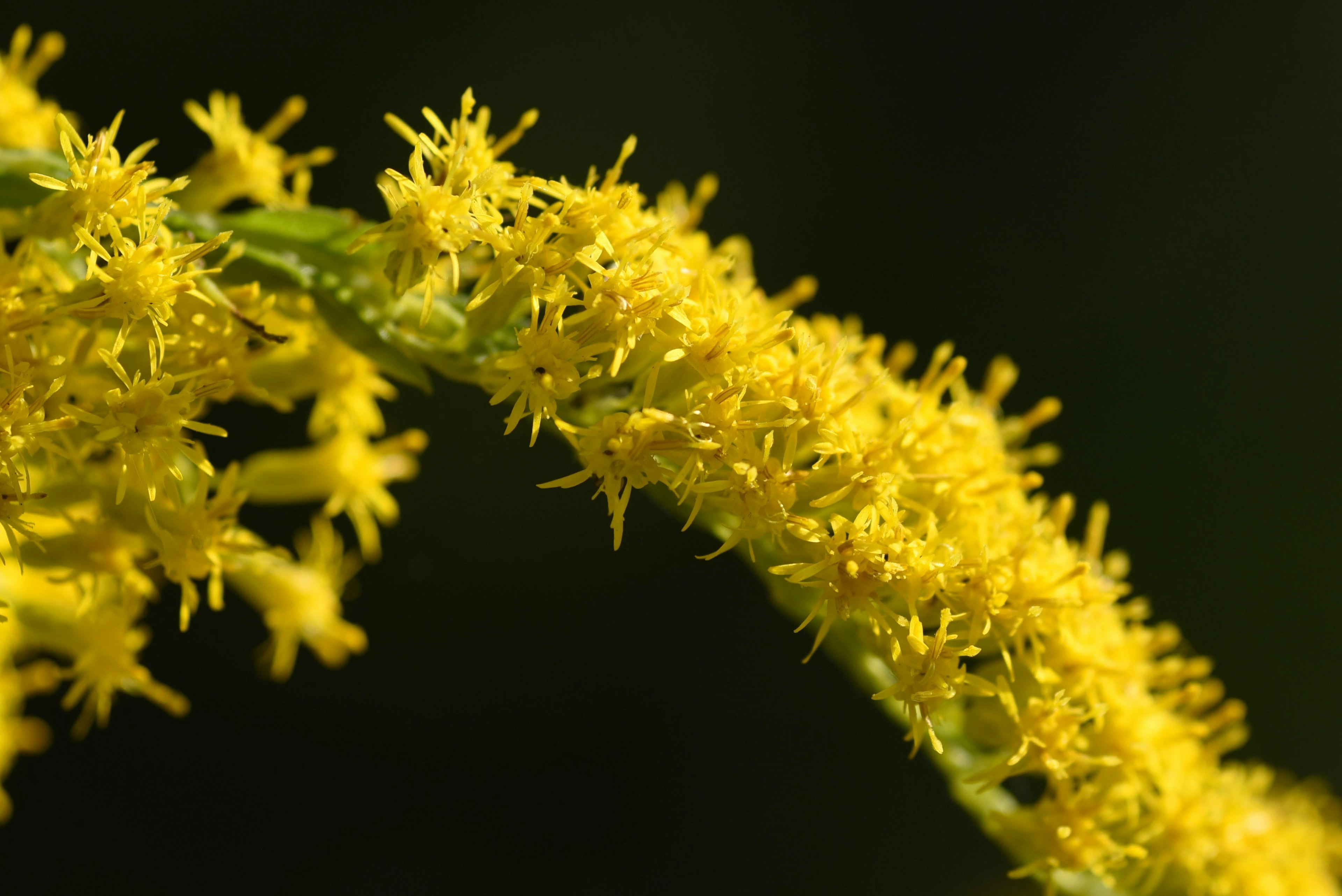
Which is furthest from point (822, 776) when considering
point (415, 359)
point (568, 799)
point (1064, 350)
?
point (415, 359)

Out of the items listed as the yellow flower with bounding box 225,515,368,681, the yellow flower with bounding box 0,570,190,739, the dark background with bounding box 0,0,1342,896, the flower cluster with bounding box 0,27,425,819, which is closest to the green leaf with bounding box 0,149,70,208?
the flower cluster with bounding box 0,27,425,819

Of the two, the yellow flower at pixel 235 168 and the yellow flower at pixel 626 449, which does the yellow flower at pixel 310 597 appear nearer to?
the yellow flower at pixel 235 168

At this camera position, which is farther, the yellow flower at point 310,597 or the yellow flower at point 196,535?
the yellow flower at point 310,597

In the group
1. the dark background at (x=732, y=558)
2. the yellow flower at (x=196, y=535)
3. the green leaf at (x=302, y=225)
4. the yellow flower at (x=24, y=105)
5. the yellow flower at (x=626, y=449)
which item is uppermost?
the dark background at (x=732, y=558)

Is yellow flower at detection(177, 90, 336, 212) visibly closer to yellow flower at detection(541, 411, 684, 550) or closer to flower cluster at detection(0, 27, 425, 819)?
flower cluster at detection(0, 27, 425, 819)

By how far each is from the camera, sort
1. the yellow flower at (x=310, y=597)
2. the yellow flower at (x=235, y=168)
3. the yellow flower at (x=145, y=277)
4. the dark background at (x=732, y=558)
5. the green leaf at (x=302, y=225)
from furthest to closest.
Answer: the dark background at (x=732, y=558) < the yellow flower at (x=310, y=597) < the yellow flower at (x=235, y=168) < the green leaf at (x=302, y=225) < the yellow flower at (x=145, y=277)

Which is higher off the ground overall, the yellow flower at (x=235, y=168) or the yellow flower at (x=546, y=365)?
the yellow flower at (x=235, y=168)

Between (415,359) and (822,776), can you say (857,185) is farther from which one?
(415,359)

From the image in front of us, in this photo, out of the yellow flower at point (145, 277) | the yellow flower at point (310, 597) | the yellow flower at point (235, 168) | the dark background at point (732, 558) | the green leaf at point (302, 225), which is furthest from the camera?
the dark background at point (732, 558)

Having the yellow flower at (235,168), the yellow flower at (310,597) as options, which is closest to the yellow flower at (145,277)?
the yellow flower at (235,168)
